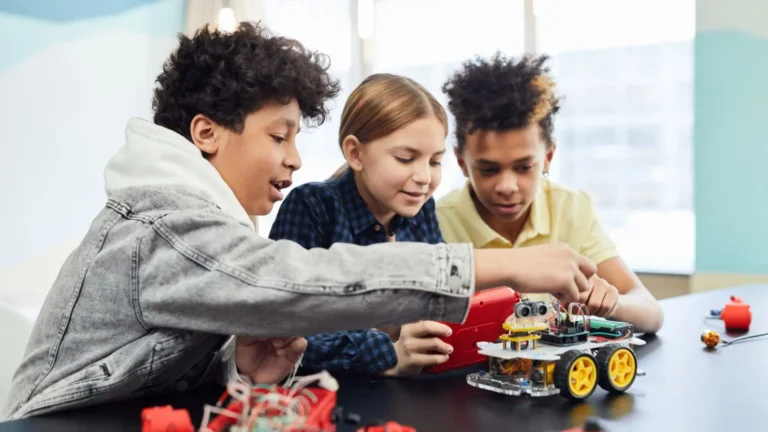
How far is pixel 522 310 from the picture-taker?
3.02 ft

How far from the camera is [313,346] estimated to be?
42.1 inches

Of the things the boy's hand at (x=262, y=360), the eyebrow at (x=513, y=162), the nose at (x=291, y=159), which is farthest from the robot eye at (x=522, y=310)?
the eyebrow at (x=513, y=162)

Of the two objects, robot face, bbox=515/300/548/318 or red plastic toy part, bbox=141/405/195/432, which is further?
robot face, bbox=515/300/548/318

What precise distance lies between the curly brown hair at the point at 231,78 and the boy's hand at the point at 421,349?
0.35 metres

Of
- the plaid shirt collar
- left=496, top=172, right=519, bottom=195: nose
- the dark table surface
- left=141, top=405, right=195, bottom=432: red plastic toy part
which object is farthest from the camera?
left=496, top=172, right=519, bottom=195: nose

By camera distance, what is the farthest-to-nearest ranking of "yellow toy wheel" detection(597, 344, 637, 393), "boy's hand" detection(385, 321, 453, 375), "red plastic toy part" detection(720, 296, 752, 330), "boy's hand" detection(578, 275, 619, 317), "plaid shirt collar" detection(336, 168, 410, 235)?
"plaid shirt collar" detection(336, 168, 410, 235) → "red plastic toy part" detection(720, 296, 752, 330) → "boy's hand" detection(578, 275, 619, 317) → "boy's hand" detection(385, 321, 453, 375) → "yellow toy wheel" detection(597, 344, 637, 393)

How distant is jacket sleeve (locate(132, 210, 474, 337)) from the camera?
2.38 feet

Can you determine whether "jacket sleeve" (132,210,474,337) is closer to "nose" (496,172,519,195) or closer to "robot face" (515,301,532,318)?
"robot face" (515,301,532,318)

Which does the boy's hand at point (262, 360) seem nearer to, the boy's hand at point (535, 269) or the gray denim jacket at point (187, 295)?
the gray denim jacket at point (187, 295)

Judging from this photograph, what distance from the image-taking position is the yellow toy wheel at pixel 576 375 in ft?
2.77

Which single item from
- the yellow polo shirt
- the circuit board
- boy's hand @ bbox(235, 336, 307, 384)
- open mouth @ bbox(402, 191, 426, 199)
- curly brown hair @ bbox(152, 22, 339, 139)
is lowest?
boy's hand @ bbox(235, 336, 307, 384)

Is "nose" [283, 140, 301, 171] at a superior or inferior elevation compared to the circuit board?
superior

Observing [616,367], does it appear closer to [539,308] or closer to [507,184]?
[539,308]

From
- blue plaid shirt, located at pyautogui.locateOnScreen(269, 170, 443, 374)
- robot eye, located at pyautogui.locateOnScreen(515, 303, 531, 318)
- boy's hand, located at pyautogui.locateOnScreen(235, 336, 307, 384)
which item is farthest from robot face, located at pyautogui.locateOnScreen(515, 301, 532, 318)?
blue plaid shirt, located at pyautogui.locateOnScreen(269, 170, 443, 374)
